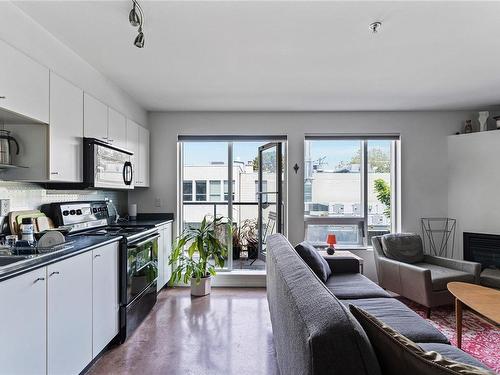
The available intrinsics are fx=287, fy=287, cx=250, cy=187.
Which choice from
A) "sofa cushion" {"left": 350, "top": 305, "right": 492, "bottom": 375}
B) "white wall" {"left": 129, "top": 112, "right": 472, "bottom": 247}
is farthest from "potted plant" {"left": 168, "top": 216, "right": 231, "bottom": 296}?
"sofa cushion" {"left": 350, "top": 305, "right": 492, "bottom": 375}

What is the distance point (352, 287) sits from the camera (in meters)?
2.59

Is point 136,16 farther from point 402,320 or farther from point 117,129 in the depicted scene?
point 402,320

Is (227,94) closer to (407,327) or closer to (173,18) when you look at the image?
(173,18)

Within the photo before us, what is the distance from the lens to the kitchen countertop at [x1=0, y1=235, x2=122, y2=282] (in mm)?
1388

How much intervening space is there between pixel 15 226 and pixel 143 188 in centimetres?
195

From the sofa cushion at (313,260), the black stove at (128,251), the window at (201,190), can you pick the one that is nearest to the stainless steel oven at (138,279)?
the black stove at (128,251)

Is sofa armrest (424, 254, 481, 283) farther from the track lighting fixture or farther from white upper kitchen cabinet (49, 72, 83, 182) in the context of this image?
white upper kitchen cabinet (49, 72, 83, 182)

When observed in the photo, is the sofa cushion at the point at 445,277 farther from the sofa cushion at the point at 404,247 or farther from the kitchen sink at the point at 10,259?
the kitchen sink at the point at 10,259

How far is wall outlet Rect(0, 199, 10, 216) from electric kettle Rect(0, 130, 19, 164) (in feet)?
0.97

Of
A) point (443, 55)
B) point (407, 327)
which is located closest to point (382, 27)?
point (443, 55)

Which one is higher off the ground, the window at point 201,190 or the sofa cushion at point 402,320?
the window at point 201,190

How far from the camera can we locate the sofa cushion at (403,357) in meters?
0.81

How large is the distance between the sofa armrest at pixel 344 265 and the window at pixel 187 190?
2234mm

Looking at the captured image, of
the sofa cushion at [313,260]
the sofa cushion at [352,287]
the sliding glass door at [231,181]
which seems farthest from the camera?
the sliding glass door at [231,181]
